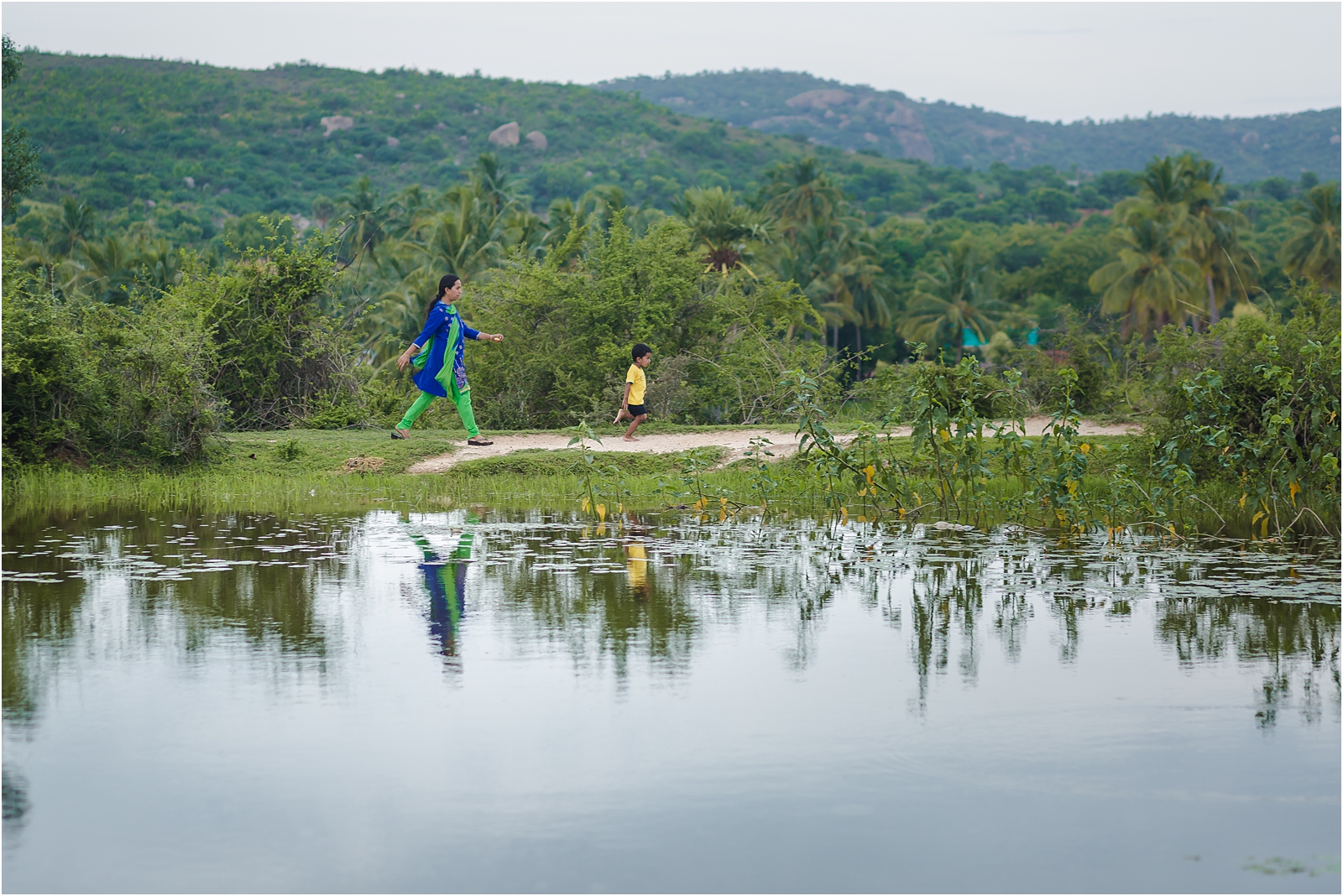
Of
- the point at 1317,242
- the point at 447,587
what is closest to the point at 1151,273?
the point at 1317,242

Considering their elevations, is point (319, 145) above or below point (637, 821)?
above

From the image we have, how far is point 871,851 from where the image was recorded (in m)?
4.09

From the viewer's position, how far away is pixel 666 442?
48.3ft

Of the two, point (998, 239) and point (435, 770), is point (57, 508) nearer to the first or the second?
point (435, 770)

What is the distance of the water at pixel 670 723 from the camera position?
407 cm

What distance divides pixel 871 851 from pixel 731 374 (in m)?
15.2

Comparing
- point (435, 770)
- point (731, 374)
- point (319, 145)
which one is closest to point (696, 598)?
point (435, 770)

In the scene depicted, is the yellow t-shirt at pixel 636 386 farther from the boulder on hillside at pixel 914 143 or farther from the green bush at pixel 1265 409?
the boulder on hillside at pixel 914 143

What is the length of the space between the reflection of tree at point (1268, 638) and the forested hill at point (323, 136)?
7871 centimetres

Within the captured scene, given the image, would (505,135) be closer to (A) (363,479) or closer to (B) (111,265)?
(B) (111,265)

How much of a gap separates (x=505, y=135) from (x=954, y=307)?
53.9 m

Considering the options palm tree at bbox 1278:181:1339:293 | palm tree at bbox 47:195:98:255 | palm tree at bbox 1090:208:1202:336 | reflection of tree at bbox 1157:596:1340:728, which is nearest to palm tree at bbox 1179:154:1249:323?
palm tree at bbox 1090:208:1202:336

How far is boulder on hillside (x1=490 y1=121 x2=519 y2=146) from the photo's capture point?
105688 millimetres

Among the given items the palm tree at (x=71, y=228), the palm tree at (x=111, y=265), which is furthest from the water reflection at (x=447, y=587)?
the palm tree at (x=71, y=228)
